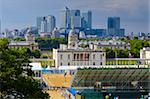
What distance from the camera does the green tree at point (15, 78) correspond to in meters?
3.39

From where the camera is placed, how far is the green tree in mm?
3387

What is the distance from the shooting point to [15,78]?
11.5 ft

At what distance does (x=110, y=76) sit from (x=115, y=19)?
67.4 m

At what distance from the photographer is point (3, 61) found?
3.51m

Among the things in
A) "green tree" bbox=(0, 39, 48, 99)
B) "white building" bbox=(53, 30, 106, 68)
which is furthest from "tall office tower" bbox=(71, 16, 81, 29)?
"green tree" bbox=(0, 39, 48, 99)

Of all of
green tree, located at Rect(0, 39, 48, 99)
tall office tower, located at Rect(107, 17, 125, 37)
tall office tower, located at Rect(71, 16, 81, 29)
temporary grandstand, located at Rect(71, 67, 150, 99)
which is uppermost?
green tree, located at Rect(0, 39, 48, 99)

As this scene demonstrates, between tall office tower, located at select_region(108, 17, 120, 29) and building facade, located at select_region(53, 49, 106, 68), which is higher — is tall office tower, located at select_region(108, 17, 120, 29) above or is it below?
below

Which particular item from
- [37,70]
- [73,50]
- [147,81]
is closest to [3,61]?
[147,81]

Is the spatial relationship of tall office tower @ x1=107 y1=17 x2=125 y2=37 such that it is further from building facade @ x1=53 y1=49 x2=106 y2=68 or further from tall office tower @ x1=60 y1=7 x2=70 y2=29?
building facade @ x1=53 y1=49 x2=106 y2=68

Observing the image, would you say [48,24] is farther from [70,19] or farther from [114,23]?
[114,23]

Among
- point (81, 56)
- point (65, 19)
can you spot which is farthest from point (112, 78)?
point (65, 19)

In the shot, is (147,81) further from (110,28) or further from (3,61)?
(110,28)

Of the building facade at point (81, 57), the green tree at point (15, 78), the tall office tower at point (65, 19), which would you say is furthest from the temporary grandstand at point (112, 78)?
the tall office tower at point (65, 19)

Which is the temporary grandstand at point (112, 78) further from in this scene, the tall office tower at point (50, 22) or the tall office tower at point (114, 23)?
the tall office tower at point (50, 22)
